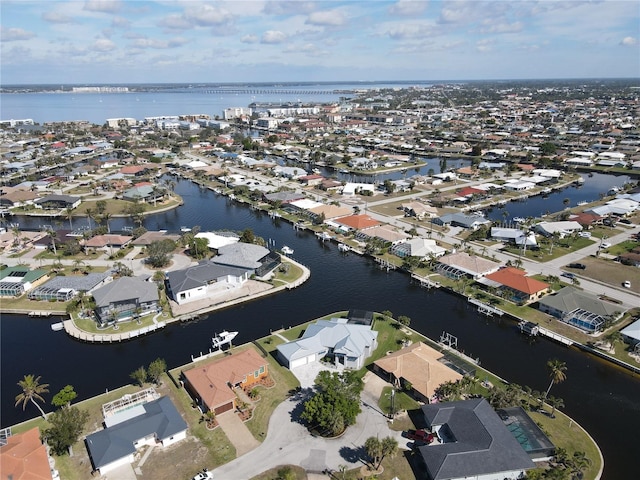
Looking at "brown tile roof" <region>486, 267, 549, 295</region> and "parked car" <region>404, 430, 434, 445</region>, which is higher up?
"brown tile roof" <region>486, 267, 549, 295</region>

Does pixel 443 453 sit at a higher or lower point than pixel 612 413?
higher

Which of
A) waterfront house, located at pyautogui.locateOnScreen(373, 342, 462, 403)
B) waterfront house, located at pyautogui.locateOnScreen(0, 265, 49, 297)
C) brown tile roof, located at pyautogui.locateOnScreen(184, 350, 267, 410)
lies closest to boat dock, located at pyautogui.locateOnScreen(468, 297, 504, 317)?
waterfront house, located at pyautogui.locateOnScreen(373, 342, 462, 403)

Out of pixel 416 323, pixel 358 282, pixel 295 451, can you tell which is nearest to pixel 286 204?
pixel 358 282

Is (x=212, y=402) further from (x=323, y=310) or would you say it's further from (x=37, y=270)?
(x=37, y=270)

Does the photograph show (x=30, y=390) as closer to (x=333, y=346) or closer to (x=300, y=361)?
Answer: (x=300, y=361)

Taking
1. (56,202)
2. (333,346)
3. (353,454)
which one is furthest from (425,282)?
(56,202)

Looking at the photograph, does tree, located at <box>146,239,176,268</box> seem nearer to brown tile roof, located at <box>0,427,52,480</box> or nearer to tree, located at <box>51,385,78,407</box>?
tree, located at <box>51,385,78,407</box>
